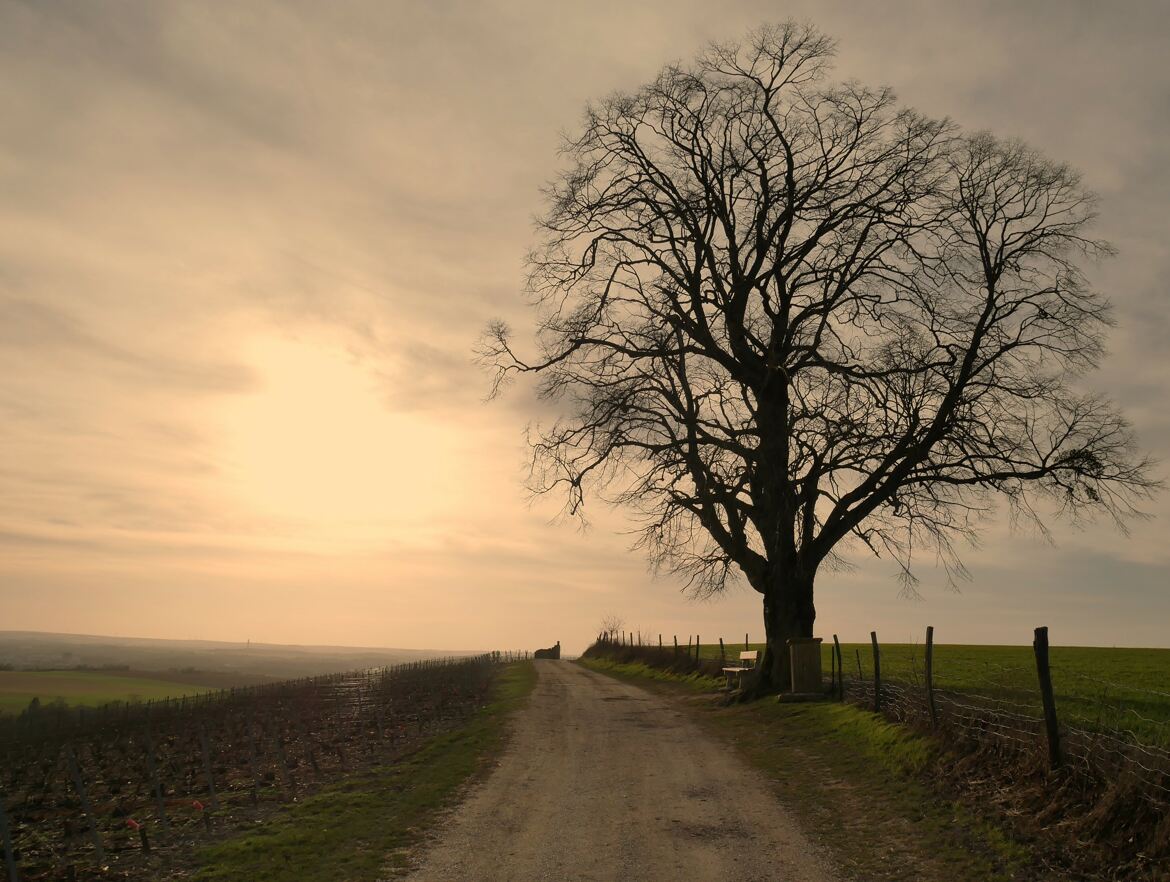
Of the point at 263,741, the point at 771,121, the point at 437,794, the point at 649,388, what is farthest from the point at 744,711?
the point at 771,121

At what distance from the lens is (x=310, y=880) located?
913 centimetres

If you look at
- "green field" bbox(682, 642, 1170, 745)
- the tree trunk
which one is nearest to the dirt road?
"green field" bbox(682, 642, 1170, 745)

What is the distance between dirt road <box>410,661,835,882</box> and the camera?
30.2ft

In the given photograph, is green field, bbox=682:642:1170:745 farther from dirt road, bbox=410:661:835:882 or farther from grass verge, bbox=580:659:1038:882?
dirt road, bbox=410:661:835:882

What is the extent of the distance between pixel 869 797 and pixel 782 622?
11219 millimetres

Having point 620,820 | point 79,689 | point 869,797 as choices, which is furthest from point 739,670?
point 79,689

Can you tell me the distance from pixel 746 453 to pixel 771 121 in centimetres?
954


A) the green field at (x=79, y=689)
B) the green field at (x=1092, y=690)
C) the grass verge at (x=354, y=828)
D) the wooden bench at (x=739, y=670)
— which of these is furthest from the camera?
the green field at (x=79, y=689)

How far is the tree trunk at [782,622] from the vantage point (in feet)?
74.7

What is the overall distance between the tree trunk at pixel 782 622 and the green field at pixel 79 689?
57.2 meters

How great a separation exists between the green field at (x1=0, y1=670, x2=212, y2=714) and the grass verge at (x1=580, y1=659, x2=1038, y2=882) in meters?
60.6

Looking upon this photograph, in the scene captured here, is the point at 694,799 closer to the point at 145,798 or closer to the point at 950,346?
the point at 145,798

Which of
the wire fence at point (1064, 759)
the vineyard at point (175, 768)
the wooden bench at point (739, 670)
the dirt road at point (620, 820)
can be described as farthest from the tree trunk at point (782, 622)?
the vineyard at point (175, 768)

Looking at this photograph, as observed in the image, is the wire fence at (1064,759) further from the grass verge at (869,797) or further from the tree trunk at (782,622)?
the tree trunk at (782,622)
